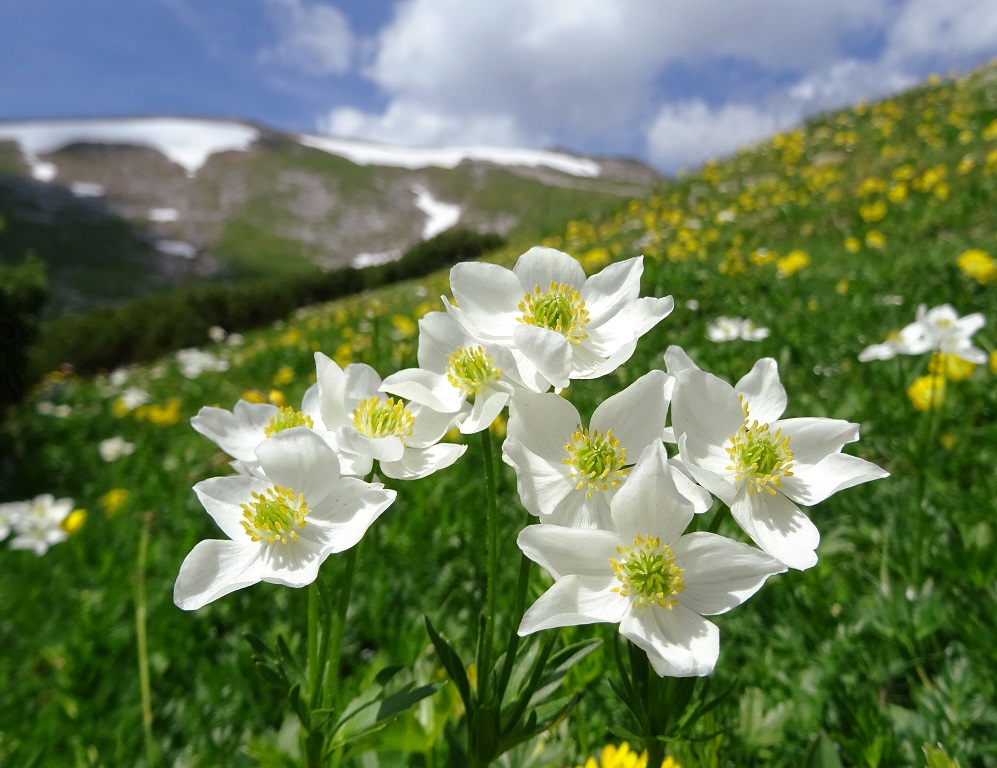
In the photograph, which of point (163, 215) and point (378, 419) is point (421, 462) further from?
point (163, 215)

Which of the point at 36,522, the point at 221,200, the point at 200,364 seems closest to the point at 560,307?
the point at 36,522

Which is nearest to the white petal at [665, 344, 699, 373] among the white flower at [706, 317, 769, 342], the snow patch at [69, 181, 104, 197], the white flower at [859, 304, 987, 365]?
the white flower at [859, 304, 987, 365]

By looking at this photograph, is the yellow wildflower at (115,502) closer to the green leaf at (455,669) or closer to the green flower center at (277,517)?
the green flower center at (277,517)

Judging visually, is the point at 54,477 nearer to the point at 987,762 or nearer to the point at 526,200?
the point at 987,762

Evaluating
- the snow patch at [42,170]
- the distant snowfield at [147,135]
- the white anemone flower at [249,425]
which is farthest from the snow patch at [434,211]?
the white anemone flower at [249,425]

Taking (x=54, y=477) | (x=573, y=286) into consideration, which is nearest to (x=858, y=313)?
(x=573, y=286)
